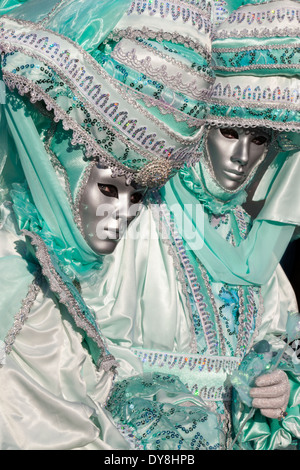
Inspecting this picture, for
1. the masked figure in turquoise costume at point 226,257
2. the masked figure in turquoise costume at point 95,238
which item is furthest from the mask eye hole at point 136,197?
the masked figure in turquoise costume at point 226,257

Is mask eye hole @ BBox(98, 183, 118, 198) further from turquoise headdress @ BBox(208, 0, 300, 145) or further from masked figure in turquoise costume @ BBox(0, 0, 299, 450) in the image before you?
turquoise headdress @ BBox(208, 0, 300, 145)

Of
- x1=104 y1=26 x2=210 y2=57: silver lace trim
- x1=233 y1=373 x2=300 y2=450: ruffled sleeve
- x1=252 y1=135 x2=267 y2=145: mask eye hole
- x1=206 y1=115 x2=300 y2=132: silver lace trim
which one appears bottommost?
x1=233 y1=373 x2=300 y2=450: ruffled sleeve

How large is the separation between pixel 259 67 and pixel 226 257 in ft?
2.05

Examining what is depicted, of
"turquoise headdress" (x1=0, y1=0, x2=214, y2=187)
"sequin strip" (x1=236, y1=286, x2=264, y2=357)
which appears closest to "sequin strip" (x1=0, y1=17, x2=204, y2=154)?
"turquoise headdress" (x1=0, y1=0, x2=214, y2=187)

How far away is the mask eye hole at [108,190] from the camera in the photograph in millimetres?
2066

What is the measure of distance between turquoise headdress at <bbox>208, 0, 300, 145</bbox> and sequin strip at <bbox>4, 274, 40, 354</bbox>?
893mm

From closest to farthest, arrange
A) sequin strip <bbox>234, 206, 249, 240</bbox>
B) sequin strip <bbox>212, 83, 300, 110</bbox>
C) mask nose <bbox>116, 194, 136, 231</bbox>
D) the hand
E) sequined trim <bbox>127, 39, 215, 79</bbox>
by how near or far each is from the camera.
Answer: sequined trim <bbox>127, 39, 215, 79</bbox> < mask nose <bbox>116, 194, 136, 231</bbox> < the hand < sequin strip <bbox>212, 83, 300, 110</bbox> < sequin strip <bbox>234, 206, 249, 240</bbox>

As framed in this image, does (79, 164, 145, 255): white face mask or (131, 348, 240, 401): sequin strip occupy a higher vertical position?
(79, 164, 145, 255): white face mask

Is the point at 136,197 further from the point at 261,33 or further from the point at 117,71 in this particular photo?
the point at 261,33

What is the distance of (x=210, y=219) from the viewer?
263cm

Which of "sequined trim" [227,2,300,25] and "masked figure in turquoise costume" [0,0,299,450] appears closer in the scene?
"masked figure in turquoise costume" [0,0,299,450]

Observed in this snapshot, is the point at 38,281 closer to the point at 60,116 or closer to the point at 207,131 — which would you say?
the point at 60,116

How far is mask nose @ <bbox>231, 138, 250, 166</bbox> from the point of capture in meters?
2.51

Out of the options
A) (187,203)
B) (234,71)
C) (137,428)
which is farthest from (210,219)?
(137,428)
